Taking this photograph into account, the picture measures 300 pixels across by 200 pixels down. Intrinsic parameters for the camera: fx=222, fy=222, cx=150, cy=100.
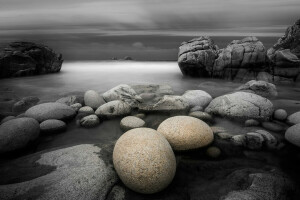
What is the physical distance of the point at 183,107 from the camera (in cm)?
695

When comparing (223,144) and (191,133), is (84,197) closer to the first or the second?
(191,133)

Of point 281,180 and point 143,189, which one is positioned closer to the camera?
point 143,189

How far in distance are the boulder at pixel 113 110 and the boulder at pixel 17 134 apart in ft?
6.17

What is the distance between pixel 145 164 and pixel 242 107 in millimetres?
4386

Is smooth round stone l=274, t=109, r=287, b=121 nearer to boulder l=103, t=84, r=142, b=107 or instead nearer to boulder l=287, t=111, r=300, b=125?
boulder l=287, t=111, r=300, b=125

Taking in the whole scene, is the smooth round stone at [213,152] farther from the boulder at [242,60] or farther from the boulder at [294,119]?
the boulder at [242,60]

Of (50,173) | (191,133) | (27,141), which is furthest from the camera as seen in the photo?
(27,141)

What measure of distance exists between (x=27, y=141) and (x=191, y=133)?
12.0ft

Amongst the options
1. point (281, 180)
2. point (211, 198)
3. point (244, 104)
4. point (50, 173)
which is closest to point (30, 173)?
point (50, 173)

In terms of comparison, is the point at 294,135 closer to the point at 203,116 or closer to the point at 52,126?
the point at 203,116

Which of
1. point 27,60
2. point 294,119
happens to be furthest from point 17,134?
point 27,60

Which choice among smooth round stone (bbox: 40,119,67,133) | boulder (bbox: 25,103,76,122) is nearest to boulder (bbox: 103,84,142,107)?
boulder (bbox: 25,103,76,122)

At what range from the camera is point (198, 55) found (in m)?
14.8

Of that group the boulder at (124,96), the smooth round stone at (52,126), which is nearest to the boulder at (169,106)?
the boulder at (124,96)
